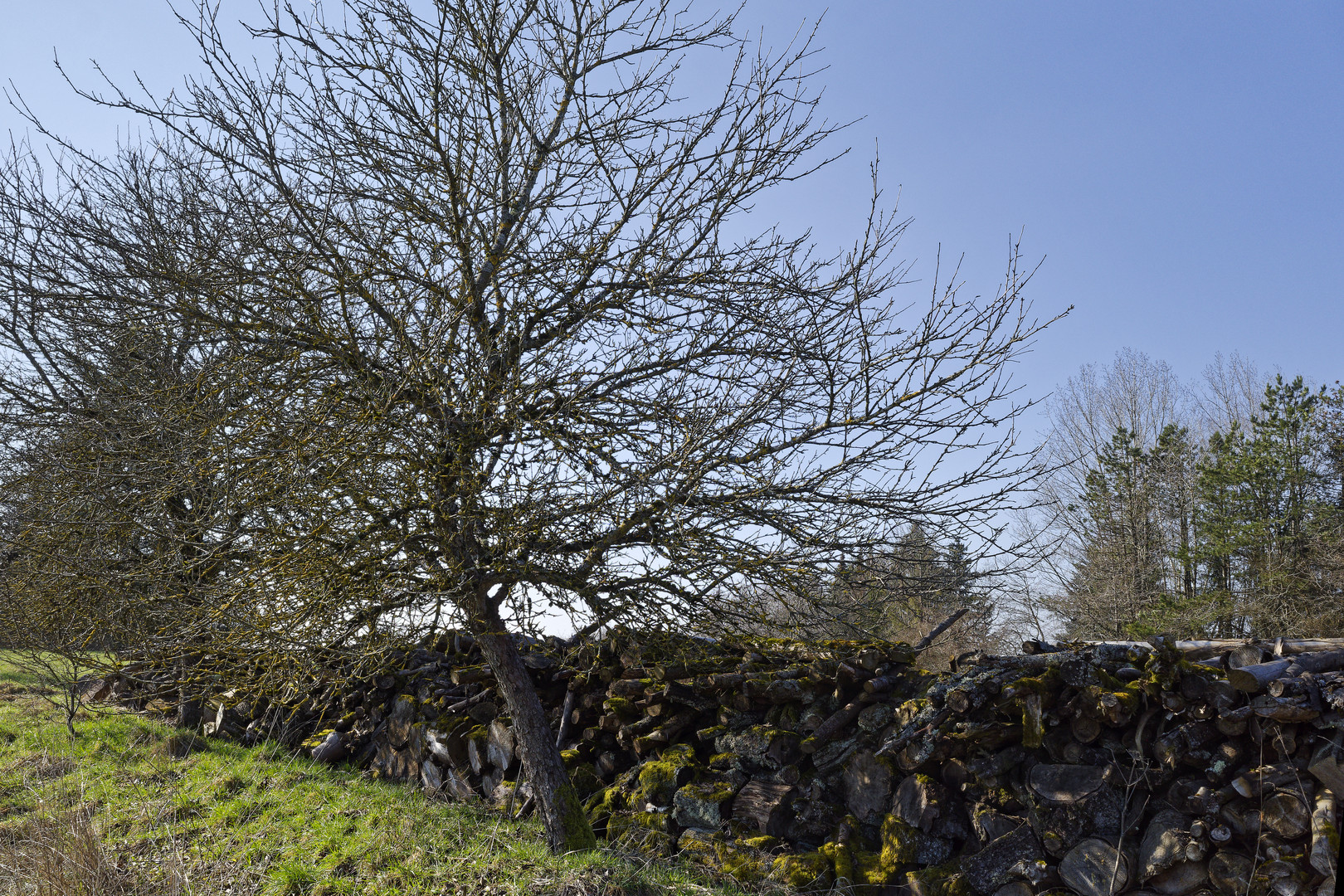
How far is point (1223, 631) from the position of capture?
18.4m

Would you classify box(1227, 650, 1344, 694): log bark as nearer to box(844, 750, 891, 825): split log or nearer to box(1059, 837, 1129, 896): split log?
box(1059, 837, 1129, 896): split log

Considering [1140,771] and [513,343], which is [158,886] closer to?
[513,343]

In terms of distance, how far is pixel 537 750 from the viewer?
5383 mm

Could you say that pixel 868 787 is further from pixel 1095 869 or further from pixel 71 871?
pixel 71 871

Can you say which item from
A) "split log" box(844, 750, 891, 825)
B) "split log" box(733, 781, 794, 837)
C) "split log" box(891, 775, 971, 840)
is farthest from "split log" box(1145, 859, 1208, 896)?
"split log" box(733, 781, 794, 837)

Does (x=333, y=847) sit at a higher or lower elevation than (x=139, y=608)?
lower

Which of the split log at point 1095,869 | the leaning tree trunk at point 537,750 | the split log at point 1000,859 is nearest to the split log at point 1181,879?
the split log at point 1095,869

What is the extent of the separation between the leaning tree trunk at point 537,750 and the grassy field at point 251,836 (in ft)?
0.75

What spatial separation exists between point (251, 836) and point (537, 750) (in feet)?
7.03

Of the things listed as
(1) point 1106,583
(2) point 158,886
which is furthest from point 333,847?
(1) point 1106,583

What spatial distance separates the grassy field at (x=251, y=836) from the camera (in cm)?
420

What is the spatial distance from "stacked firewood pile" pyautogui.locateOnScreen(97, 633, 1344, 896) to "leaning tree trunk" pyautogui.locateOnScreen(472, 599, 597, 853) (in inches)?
18.2

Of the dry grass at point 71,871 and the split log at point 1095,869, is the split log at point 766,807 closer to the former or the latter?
the split log at point 1095,869

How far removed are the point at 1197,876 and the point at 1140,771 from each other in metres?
0.53
